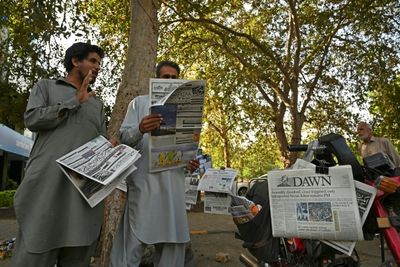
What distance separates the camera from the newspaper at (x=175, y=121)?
2.40 meters

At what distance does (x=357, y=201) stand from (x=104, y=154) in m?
1.45

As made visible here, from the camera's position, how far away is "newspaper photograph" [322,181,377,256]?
1.99 meters

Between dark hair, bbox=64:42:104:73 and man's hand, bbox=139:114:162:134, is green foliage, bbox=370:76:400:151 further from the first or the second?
dark hair, bbox=64:42:104:73

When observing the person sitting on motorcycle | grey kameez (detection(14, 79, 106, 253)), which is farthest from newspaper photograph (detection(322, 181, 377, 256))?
the person sitting on motorcycle

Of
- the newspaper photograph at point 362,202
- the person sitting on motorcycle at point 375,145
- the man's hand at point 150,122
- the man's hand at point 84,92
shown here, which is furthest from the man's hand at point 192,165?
the person sitting on motorcycle at point 375,145

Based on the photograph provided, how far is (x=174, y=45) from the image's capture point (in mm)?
12359

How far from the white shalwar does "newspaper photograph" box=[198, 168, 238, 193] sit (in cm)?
49

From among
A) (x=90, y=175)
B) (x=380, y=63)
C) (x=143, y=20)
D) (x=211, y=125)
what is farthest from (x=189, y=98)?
(x=211, y=125)

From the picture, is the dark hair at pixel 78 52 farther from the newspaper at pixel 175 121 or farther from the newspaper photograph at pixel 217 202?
the newspaper photograph at pixel 217 202

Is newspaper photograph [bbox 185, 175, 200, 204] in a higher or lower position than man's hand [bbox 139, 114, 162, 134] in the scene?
lower

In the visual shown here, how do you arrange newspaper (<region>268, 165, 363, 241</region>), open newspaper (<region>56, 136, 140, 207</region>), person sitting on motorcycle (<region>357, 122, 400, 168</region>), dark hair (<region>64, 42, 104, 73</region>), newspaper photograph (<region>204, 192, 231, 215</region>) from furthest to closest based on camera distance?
person sitting on motorcycle (<region>357, 122, 400, 168</region>)
newspaper photograph (<region>204, 192, 231, 215</region>)
dark hair (<region>64, 42, 104, 73</region>)
open newspaper (<region>56, 136, 140, 207</region>)
newspaper (<region>268, 165, 363, 241</region>)

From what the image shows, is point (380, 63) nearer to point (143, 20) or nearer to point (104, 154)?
point (143, 20)

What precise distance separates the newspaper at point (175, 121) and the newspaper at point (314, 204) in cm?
66

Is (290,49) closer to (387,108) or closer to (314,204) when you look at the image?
(387,108)
